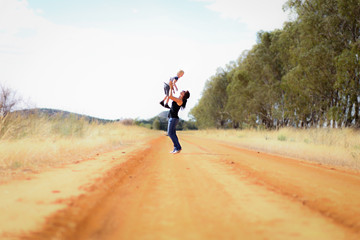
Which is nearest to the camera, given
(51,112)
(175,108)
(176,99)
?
(176,99)

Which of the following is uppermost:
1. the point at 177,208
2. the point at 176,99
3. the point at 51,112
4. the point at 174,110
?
the point at 176,99

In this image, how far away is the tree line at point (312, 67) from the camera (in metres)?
19.2

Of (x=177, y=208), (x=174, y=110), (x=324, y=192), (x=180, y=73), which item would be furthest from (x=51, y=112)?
(x=324, y=192)

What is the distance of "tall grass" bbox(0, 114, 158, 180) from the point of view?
20.2 feet

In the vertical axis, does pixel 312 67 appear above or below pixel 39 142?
above

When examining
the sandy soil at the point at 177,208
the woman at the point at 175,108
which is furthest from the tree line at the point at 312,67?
the sandy soil at the point at 177,208

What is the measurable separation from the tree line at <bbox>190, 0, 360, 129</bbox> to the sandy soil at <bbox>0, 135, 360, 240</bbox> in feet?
58.5

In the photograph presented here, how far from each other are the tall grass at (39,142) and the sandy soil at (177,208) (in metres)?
1.84

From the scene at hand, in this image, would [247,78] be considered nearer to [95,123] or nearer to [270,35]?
[270,35]

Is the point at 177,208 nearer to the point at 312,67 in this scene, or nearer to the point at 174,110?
the point at 174,110

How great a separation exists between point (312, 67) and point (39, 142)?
21.2m

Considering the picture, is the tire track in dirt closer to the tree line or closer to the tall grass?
the tall grass

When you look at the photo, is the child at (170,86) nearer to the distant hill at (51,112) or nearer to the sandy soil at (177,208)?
the sandy soil at (177,208)

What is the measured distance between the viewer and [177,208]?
2.92m
